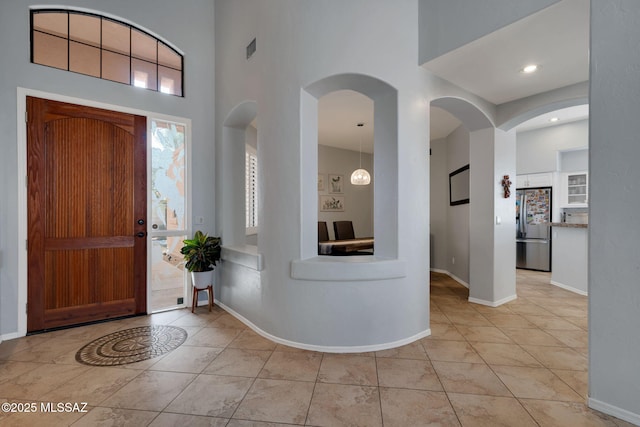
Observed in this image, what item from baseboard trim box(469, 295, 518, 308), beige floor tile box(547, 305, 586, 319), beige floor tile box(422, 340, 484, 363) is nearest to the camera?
beige floor tile box(422, 340, 484, 363)

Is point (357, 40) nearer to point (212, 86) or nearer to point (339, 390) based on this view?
point (212, 86)

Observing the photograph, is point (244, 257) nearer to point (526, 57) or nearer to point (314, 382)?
point (314, 382)

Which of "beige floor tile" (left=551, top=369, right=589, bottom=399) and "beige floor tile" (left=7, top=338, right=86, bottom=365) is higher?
"beige floor tile" (left=551, top=369, right=589, bottom=399)

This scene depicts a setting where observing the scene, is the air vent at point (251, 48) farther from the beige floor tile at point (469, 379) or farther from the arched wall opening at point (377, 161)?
the beige floor tile at point (469, 379)

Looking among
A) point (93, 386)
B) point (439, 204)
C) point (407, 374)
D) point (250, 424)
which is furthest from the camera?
point (439, 204)

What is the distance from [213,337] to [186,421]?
1186 millimetres

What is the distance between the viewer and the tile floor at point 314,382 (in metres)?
1.70

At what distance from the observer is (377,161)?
9.05 feet

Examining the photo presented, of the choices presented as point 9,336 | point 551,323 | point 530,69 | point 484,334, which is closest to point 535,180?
point 551,323

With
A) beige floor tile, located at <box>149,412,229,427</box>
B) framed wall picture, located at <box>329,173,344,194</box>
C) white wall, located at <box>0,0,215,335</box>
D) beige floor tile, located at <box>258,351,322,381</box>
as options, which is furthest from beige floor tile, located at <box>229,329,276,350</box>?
framed wall picture, located at <box>329,173,344,194</box>

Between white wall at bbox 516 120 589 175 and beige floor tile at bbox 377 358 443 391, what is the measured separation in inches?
219

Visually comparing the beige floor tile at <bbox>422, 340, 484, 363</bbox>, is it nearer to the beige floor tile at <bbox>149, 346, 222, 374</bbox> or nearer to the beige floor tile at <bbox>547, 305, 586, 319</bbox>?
the beige floor tile at <bbox>547, 305, 586, 319</bbox>

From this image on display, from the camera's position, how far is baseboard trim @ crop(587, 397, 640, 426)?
1.63 metres

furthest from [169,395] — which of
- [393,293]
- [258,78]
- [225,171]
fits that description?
[258,78]
